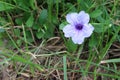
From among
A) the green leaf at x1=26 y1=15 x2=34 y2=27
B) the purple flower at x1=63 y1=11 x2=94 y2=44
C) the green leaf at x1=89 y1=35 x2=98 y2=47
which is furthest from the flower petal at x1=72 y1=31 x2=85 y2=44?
the green leaf at x1=26 y1=15 x2=34 y2=27

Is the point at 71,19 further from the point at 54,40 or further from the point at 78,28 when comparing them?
the point at 54,40

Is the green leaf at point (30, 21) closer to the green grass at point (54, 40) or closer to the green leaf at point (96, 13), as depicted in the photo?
the green grass at point (54, 40)

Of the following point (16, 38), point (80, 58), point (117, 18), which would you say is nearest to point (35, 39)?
point (16, 38)

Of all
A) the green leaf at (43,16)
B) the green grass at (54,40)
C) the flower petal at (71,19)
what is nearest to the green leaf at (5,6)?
the green grass at (54,40)

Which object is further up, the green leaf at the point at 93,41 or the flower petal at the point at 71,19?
the flower petal at the point at 71,19

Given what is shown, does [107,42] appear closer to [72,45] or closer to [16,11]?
[72,45]

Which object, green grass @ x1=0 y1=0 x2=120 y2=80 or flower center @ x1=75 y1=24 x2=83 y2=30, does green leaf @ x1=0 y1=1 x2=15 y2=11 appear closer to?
green grass @ x1=0 y1=0 x2=120 y2=80
